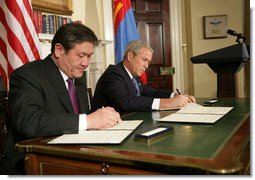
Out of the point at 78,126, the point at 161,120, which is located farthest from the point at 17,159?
the point at 161,120

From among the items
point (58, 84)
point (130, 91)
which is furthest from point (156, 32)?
point (58, 84)

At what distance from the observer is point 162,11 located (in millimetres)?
5570

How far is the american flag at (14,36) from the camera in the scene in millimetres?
2514

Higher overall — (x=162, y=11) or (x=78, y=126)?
(x=162, y=11)

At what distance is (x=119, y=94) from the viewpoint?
2.36 meters

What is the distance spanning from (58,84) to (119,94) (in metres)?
0.69

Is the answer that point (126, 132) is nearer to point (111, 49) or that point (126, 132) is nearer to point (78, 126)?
point (78, 126)

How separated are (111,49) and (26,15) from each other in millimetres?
1981

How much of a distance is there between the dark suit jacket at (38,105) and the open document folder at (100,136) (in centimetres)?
8

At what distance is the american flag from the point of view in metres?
2.51

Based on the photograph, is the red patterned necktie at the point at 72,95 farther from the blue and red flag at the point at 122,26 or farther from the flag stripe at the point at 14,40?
the blue and red flag at the point at 122,26

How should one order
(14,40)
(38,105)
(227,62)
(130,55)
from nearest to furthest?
(38,105)
(14,40)
(130,55)
(227,62)

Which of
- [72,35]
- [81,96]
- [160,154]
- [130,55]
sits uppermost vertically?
[72,35]

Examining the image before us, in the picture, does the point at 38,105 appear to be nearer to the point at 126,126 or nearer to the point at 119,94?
the point at 126,126
